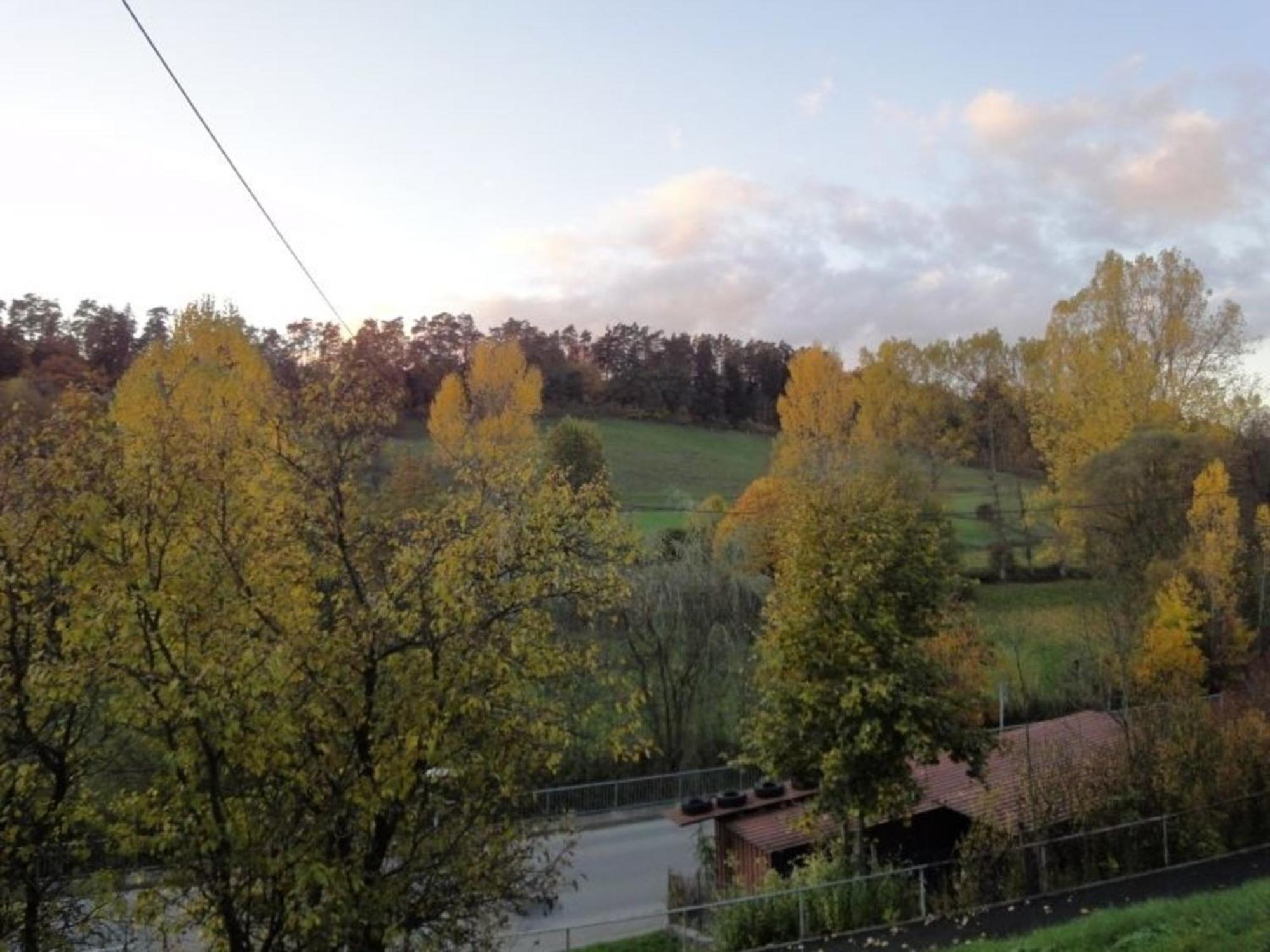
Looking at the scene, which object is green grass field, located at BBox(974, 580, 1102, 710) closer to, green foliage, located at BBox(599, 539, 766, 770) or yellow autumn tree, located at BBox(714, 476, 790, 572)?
green foliage, located at BBox(599, 539, 766, 770)

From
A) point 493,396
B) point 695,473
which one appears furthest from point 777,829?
point 695,473

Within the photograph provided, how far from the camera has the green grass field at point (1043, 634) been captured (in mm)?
30375

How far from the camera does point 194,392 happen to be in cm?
2238

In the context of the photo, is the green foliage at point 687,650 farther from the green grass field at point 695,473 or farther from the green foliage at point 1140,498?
the green grass field at point 695,473

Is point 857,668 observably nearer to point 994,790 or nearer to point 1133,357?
point 994,790

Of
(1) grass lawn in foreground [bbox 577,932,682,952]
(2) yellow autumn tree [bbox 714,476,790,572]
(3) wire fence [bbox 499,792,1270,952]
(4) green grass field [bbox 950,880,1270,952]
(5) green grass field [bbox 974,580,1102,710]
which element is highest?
(2) yellow autumn tree [bbox 714,476,790,572]

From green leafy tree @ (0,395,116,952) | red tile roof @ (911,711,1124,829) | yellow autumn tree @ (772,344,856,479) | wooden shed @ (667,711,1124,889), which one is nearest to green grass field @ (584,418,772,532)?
yellow autumn tree @ (772,344,856,479)

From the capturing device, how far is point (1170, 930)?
935 centimetres

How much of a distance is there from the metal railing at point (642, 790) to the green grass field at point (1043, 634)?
8.20 m

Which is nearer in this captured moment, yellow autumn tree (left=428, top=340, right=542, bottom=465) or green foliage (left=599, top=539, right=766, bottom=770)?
green foliage (left=599, top=539, right=766, bottom=770)

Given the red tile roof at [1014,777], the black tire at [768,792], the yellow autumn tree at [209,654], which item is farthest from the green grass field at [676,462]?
the yellow autumn tree at [209,654]

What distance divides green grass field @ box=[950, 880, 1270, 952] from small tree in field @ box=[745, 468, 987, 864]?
2.86 m

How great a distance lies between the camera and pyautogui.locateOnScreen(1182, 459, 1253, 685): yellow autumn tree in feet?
95.7

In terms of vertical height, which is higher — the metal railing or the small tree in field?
the small tree in field
